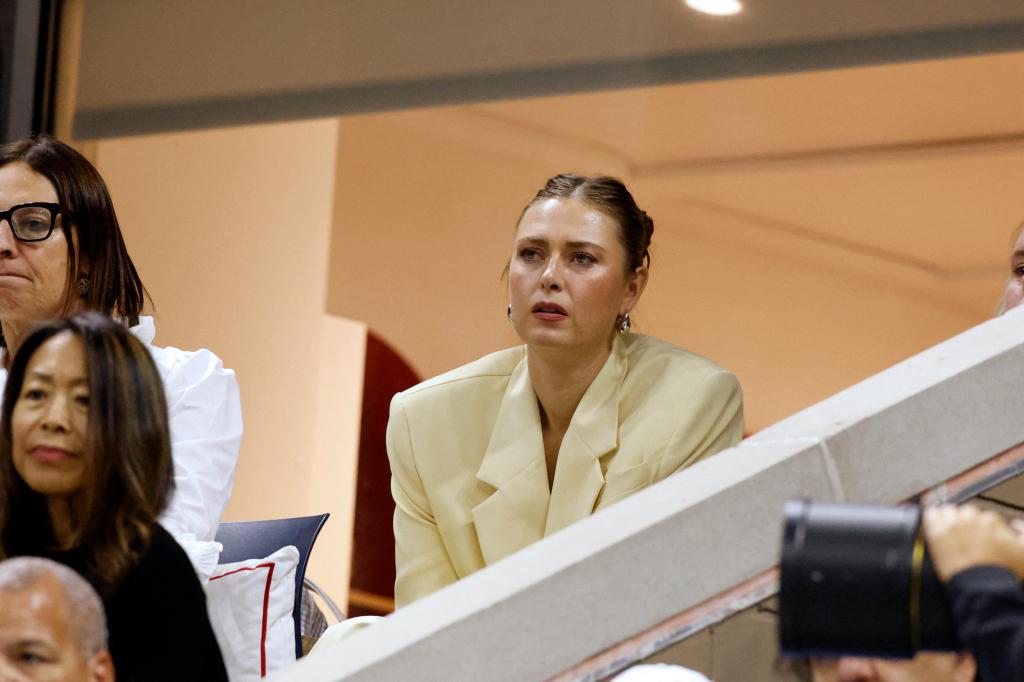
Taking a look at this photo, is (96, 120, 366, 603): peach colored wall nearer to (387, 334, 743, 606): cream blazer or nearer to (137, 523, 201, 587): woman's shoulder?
(387, 334, 743, 606): cream blazer

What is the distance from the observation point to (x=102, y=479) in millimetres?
2416

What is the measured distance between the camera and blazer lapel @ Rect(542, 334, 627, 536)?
3.28m

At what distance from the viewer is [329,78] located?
5.74 m

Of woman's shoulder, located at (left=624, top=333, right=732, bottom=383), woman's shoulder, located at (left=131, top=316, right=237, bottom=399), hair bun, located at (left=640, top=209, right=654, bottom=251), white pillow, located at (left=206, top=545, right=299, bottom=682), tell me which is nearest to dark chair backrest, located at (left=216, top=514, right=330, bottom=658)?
white pillow, located at (left=206, top=545, right=299, bottom=682)

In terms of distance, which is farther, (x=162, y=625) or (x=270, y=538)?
(x=270, y=538)

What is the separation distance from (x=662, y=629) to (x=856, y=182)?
3189 mm

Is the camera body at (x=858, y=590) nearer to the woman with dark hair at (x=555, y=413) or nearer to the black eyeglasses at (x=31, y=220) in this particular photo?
the woman with dark hair at (x=555, y=413)

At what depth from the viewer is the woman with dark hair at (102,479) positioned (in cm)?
235

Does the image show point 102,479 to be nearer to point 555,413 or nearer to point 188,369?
point 188,369

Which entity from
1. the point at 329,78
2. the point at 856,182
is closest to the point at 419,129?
the point at 329,78

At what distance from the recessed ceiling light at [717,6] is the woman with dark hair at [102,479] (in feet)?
9.67

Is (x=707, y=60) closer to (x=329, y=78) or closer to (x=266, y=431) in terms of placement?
(x=329, y=78)

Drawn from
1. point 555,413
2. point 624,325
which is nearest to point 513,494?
point 555,413

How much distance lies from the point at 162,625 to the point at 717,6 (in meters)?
3.23
